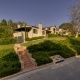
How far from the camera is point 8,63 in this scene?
13.6 m

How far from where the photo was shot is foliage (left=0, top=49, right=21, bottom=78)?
39.2 feet

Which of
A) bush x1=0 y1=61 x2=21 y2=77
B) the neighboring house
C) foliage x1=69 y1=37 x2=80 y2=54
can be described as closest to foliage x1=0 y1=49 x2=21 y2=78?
bush x1=0 y1=61 x2=21 y2=77

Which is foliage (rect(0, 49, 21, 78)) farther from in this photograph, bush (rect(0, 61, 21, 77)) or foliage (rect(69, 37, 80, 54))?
foliage (rect(69, 37, 80, 54))

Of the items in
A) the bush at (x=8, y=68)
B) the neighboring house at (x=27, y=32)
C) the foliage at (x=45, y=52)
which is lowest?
the bush at (x=8, y=68)

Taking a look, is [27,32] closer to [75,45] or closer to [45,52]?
[75,45]

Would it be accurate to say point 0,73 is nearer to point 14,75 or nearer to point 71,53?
point 14,75

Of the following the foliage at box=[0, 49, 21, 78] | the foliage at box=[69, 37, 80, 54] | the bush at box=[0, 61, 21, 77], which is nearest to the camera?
the bush at box=[0, 61, 21, 77]

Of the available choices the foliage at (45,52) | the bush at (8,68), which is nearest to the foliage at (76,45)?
the foliage at (45,52)

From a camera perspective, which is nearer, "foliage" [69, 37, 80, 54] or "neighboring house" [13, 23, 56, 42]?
"foliage" [69, 37, 80, 54]

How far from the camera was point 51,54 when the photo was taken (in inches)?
674

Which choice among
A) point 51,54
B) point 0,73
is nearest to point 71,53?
point 51,54

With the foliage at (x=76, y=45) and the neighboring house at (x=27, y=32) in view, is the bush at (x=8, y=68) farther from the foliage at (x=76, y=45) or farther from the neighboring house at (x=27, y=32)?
the neighboring house at (x=27, y=32)

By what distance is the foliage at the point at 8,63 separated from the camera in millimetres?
11955

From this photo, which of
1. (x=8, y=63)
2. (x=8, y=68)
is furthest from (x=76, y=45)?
(x=8, y=68)
